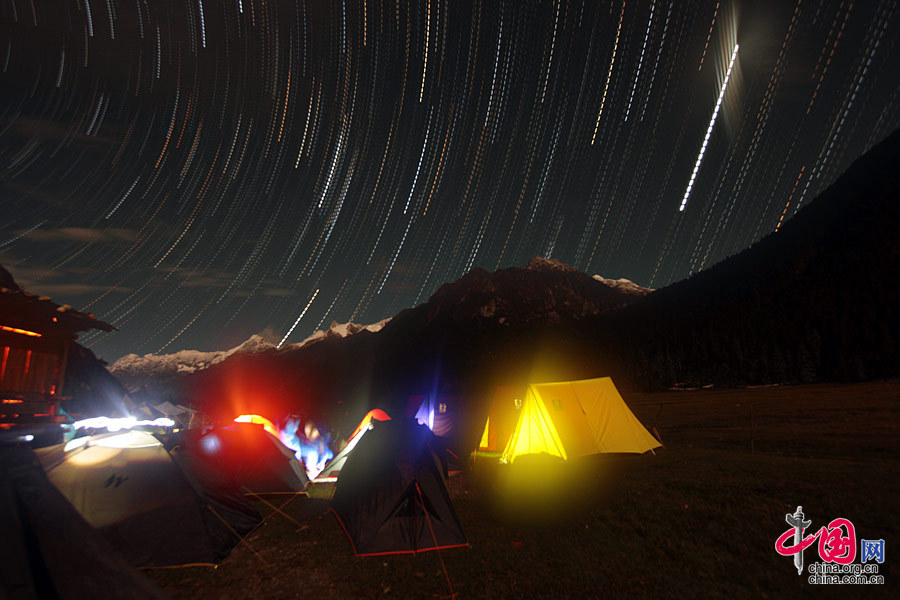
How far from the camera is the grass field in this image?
5418 mm

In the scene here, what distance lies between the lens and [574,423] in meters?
13.8

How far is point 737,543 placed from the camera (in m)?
6.55

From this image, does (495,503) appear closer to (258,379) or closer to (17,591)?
(17,591)

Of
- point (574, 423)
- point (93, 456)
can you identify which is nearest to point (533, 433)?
point (574, 423)

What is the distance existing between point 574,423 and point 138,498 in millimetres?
11933

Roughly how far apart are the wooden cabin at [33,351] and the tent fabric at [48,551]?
53.2 feet

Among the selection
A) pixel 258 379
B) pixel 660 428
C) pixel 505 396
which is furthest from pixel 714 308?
pixel 258 379

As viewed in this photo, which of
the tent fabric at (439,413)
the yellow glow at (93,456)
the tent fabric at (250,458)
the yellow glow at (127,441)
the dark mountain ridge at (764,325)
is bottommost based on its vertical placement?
the tent fabric at (250,458)

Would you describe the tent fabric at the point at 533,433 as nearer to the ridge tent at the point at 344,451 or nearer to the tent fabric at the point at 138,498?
the ridge tent at the point at 344,451

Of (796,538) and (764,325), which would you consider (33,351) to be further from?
(764,325)

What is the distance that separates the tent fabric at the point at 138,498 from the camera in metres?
5.59

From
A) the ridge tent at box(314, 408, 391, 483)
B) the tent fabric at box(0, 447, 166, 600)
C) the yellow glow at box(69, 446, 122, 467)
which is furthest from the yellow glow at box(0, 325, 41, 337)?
the tent fabric at box(0, 447, 166, 600)

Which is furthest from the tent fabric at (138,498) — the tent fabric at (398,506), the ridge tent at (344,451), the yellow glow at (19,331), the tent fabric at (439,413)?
the yellow glow at (19,331)

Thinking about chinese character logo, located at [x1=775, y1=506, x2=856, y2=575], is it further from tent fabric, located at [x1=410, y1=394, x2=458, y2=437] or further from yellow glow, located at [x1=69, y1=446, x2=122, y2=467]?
tent fabric, located at [x1=410, y1=394, x2=458, y2=437]
